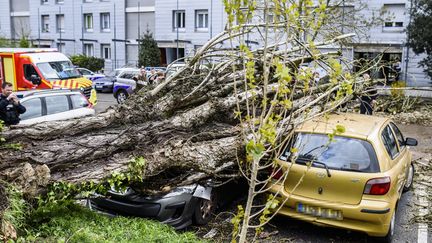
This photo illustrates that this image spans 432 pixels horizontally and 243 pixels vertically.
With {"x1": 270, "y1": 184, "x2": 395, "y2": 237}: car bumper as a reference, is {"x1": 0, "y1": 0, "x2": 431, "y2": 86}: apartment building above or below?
above

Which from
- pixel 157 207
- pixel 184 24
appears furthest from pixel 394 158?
pixel 184 24

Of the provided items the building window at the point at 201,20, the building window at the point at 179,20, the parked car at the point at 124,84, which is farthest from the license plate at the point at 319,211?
the building window at the point at 179,20

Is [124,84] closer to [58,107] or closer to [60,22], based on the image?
[58,107]

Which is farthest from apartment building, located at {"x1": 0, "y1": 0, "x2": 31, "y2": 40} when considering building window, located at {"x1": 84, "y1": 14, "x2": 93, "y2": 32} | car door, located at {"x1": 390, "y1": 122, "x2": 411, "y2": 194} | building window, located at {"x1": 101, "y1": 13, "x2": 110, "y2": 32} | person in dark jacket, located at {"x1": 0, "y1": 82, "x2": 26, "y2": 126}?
car door, located at {"x1": 390, "y1": 122, "x2": 411, "y2": 194}

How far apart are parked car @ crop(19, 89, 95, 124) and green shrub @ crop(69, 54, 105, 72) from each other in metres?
25.6

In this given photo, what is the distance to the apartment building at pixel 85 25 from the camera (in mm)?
37062

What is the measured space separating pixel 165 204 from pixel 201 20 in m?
29.5

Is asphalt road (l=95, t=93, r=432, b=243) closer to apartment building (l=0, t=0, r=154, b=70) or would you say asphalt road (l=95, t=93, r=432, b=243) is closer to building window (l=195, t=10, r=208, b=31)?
building window (l=195, t=10, r=208, b=31)

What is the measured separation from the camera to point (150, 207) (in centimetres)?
585

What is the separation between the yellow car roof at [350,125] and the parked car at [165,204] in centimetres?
164

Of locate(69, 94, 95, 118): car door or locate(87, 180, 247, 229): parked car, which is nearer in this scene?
locate(87, 180, 247, 229): parked car

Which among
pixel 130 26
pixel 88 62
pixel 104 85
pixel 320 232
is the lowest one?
pixel 320 232

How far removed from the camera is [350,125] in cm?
638

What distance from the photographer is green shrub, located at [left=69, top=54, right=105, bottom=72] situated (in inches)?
1444
